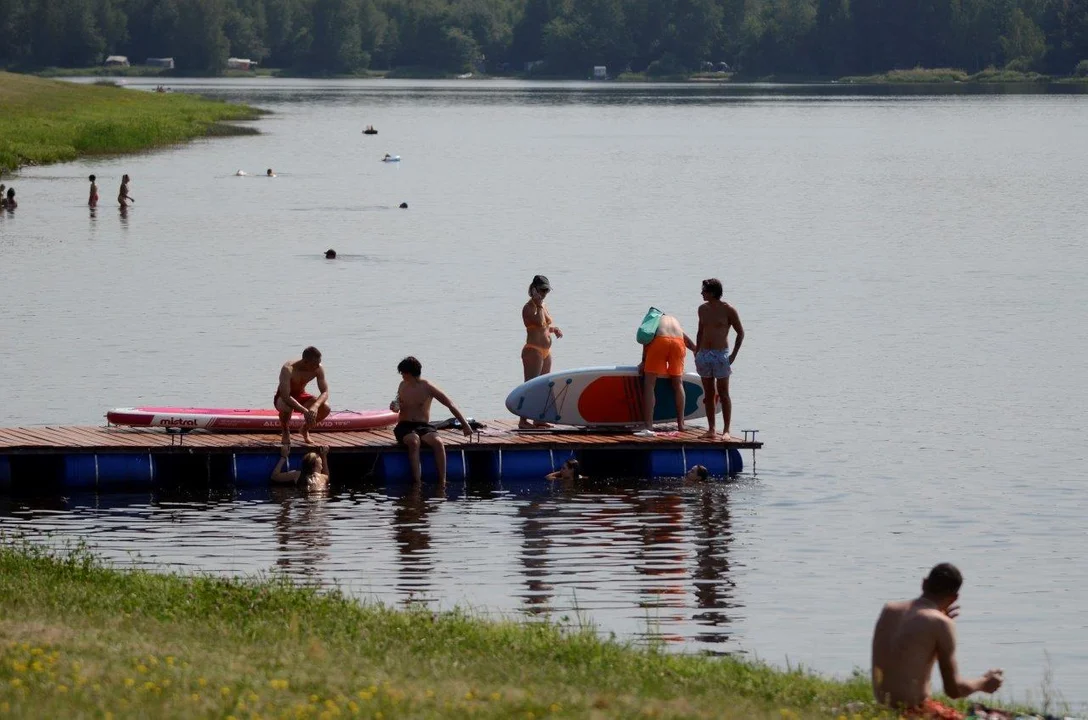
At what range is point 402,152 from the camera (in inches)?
3969

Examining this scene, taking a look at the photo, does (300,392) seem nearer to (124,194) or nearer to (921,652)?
(921,652)

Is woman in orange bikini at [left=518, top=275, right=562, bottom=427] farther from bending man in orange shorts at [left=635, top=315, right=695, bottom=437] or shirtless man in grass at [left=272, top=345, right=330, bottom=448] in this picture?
shirtless man in grass at [left=272, top=345, right=330, bottom=448]

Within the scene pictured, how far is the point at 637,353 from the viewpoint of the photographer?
3416 cm

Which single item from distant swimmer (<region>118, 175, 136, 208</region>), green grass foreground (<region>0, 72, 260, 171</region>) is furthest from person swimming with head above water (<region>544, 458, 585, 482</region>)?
green grass foreground (<region>0, 72, 260, 171</region>)

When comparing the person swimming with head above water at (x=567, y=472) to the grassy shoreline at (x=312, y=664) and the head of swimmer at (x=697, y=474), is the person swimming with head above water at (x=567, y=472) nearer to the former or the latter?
the head of swimmer at (x=697, y=474)

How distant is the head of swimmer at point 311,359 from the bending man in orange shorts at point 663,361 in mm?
4260

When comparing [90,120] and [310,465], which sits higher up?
[90,120]

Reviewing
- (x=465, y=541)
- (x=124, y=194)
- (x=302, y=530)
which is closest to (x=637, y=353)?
(x=465, y=541)

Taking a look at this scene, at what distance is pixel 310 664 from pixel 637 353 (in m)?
22.7

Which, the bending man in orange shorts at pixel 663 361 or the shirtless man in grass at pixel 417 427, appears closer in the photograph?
the shirtless man in grass at pixel 417 427

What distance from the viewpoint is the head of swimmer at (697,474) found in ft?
74.7

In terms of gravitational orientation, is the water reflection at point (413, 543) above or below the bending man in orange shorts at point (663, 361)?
below

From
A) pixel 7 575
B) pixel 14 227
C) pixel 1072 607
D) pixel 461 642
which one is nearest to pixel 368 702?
pixel 461 642

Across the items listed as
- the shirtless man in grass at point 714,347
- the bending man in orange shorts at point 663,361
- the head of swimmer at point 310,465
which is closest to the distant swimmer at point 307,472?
the head of swimmer at point 310,465
